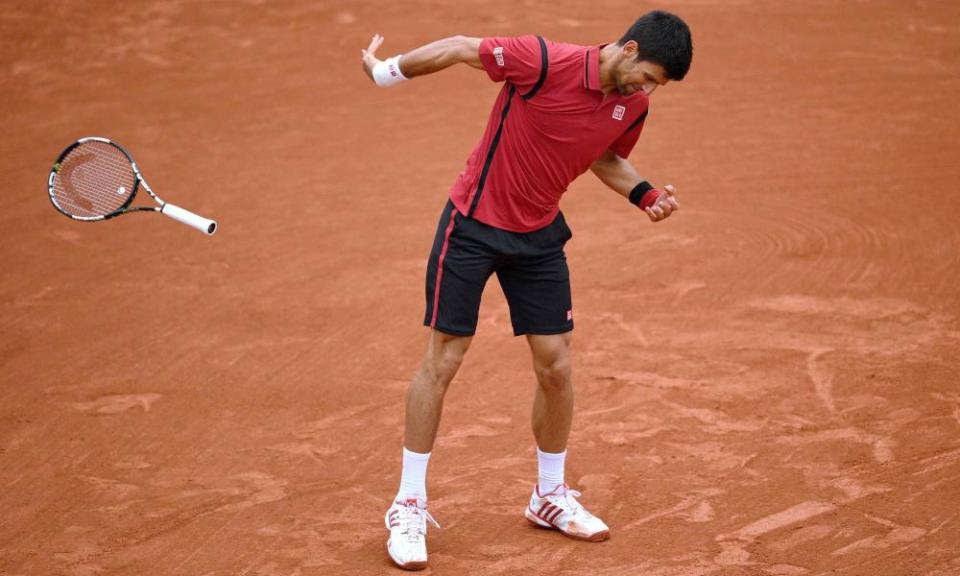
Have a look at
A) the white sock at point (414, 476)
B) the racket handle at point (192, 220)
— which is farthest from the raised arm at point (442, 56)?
the white sock at point (414, 476)

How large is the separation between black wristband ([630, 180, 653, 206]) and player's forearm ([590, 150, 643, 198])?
0.02 metres

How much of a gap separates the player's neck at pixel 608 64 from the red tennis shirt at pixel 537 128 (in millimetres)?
29

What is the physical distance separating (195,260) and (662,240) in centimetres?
319

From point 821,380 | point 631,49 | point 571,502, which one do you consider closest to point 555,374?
point 571,502

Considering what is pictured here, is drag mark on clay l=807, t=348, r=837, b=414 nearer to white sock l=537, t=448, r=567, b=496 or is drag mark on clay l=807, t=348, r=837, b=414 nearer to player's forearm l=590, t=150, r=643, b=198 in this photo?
white sock l=537, t=448, r=567, b=496

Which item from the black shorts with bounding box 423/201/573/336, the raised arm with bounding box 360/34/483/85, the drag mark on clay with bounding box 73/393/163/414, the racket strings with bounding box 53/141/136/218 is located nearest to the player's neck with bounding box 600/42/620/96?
the raised arm with bounding box 360/34/483/85

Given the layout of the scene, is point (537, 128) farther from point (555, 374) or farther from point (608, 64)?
point (555, 374)

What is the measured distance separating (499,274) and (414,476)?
863 millimetres

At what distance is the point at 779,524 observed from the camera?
4.82 m

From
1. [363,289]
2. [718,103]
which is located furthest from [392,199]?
[718,103]

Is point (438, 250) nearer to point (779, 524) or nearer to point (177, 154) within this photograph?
point (779, 524)

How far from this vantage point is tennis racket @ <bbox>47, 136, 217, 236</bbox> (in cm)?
526

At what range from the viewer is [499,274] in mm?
4688

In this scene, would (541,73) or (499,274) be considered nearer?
(541,73)
